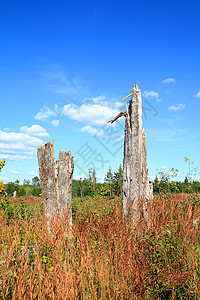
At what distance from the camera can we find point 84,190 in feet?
71.9

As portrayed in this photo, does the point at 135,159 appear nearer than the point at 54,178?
Yes

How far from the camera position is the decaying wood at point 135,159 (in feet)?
16.5

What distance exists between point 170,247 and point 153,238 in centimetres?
55

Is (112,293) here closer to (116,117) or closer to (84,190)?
(116,117)

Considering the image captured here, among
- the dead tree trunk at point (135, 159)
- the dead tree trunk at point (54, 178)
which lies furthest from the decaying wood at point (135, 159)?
the dead tree trunk at point (54, 178)

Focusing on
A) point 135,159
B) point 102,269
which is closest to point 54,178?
point 135,159

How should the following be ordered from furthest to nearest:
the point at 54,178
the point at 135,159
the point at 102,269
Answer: the point at 54,178, the point at 135,159, the point at 102,269

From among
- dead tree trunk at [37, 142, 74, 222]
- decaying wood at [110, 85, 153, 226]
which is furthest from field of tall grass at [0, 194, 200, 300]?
dead tree trunk at [37, 142, 74, 222]

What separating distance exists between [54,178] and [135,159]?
6.31ft

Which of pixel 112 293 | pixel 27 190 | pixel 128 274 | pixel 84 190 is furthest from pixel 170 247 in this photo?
pixel 27 190

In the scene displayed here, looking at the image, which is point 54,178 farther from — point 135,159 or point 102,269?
point 102,269

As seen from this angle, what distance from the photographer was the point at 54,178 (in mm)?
5379

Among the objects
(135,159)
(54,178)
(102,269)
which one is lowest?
(102,269)

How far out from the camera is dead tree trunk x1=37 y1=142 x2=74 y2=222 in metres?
5.35
